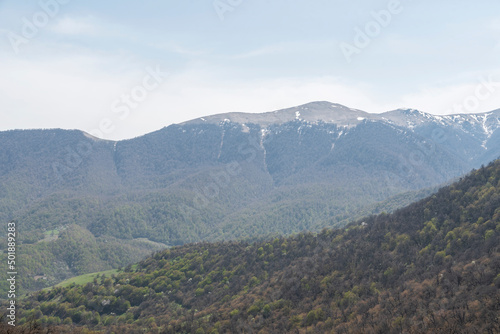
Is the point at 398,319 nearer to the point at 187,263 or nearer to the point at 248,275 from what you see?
the point at 248,275

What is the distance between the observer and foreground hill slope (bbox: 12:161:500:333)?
48625 millimetres

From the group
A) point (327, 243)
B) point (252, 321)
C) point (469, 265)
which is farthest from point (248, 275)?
point (469, 265)

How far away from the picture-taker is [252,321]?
6481cm

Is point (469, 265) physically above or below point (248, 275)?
above

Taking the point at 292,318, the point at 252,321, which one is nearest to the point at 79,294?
the point at 252,321

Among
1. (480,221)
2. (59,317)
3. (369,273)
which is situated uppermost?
(480,221)

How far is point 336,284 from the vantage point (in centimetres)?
6912

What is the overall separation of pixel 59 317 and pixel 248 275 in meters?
46.7

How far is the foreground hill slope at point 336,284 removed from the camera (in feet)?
160

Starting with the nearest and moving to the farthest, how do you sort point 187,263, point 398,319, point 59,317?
point 398,319 → point 59,317 → point 187,263

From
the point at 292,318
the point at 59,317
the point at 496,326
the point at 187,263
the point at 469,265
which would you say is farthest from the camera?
the point at 187,263

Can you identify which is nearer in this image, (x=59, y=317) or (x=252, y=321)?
(x=252, y=321)

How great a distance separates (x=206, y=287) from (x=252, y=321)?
35.4m

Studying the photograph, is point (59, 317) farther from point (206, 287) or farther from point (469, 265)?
point (469, 265)
